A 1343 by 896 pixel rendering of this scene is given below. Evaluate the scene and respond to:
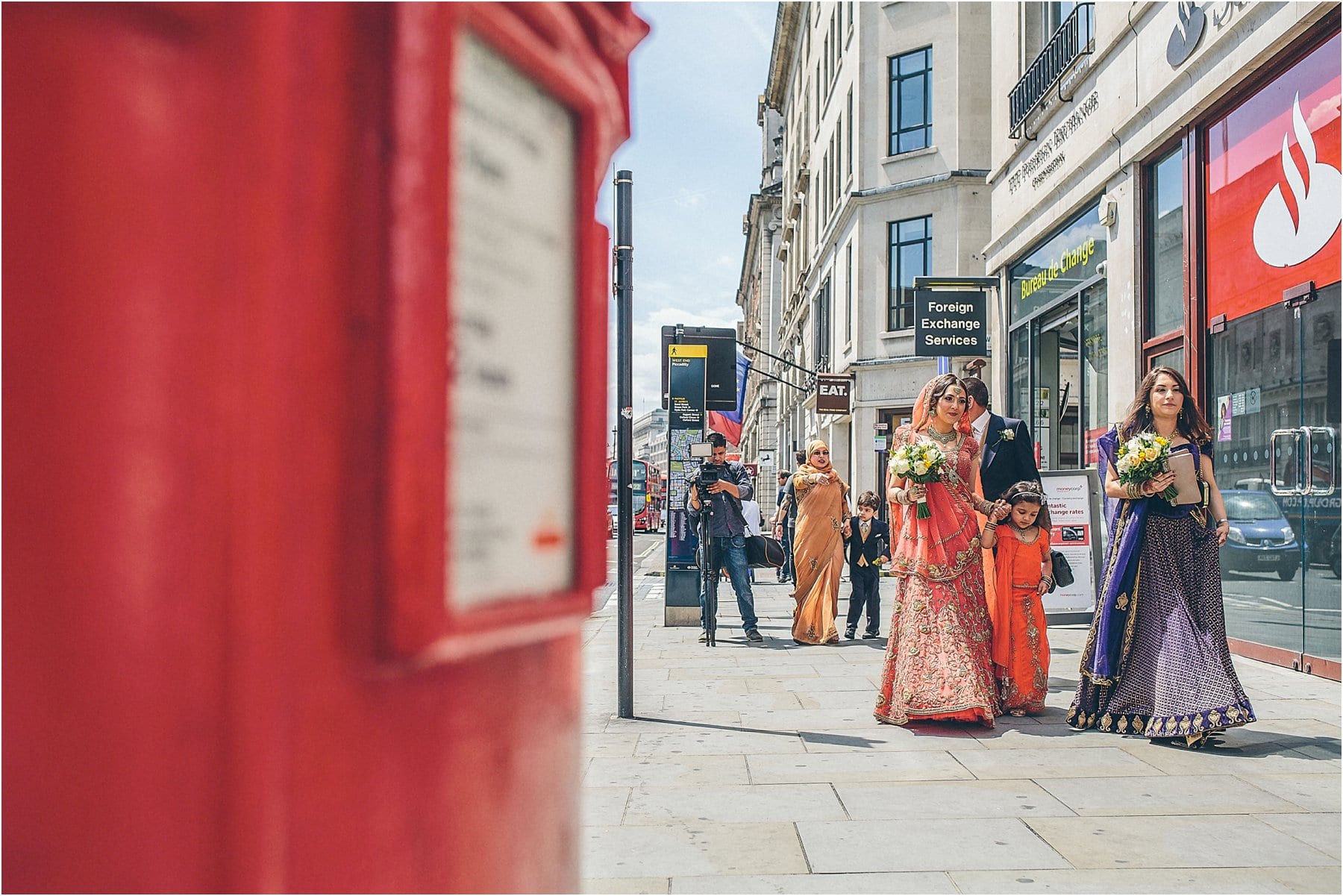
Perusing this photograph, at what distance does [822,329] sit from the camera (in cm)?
2848

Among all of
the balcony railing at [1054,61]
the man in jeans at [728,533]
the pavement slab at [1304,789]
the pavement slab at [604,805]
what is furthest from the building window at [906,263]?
the pavement slab at [604,805]

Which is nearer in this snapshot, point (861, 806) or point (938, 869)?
point (938, 869)

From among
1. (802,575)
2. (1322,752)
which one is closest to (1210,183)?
(802,575)

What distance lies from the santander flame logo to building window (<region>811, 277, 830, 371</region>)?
19063 millimetres

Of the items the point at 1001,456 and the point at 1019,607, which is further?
the point at 1001,456

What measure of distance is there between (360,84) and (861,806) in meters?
3.80

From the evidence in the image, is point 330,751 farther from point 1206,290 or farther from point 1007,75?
point 1007,75

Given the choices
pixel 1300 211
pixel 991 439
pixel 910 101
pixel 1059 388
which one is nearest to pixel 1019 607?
pixel 991 439

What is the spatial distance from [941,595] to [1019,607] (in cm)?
87

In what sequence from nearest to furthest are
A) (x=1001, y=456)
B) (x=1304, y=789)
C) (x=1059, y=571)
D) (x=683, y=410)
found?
1. (x=1304, y=789)
2. (x=1001, y=456)
3. (x=1059, y=571)
4. (x=683, y=410)

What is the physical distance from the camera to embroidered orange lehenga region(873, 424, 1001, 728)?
5.32 m

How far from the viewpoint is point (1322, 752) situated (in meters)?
4.77

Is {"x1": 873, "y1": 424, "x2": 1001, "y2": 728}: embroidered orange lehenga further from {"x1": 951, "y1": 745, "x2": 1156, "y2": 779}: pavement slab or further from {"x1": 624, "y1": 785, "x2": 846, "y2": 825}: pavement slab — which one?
{"x1": 624, "y1": 785, "x2": 846, "y2": 825}: pavement slab

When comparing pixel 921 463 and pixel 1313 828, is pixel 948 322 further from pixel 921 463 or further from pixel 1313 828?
pixel 1313 828
